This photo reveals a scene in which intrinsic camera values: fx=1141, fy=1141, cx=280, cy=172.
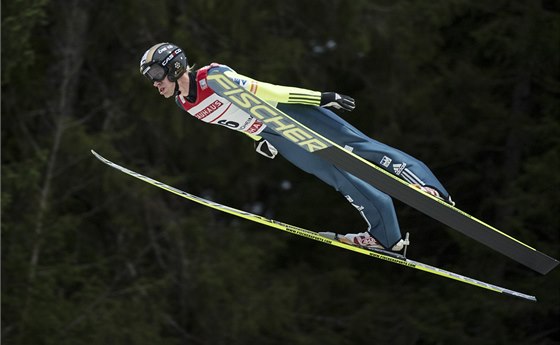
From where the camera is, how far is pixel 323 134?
254 inches

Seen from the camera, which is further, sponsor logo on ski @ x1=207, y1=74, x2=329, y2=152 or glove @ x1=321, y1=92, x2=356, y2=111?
glove @ x1=321, y1=92, x2=356, y2=111

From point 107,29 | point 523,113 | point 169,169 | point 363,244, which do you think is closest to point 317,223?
point 169,169

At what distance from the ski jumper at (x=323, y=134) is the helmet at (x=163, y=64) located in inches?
4.4

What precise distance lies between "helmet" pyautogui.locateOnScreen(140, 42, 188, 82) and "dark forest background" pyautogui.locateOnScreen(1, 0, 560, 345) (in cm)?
414

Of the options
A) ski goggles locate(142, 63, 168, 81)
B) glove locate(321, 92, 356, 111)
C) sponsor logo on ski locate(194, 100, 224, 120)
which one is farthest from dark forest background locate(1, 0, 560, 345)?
glove locate(321, 92, 356, 111)

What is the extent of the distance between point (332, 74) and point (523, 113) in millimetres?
2341

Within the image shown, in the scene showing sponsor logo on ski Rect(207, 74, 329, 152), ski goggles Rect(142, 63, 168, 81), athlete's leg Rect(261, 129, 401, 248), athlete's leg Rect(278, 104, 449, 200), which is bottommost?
ski goggles Rect(142, 63, 168, 81)

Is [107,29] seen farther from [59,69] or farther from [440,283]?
[440,283]

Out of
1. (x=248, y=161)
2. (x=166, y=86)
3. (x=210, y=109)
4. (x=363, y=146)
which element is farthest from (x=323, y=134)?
(x=248, y=161)

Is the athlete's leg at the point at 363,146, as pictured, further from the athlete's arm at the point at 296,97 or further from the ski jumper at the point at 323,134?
the athlete's arm at the point at 296,97

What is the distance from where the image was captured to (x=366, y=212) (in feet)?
21.5

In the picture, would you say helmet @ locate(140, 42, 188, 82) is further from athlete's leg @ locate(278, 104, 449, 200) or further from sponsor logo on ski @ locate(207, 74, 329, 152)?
athlete's leg @ locate(278, 104, 449, 200)

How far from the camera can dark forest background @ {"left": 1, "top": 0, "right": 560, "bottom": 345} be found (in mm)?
10859

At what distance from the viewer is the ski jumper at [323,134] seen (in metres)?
6.20
